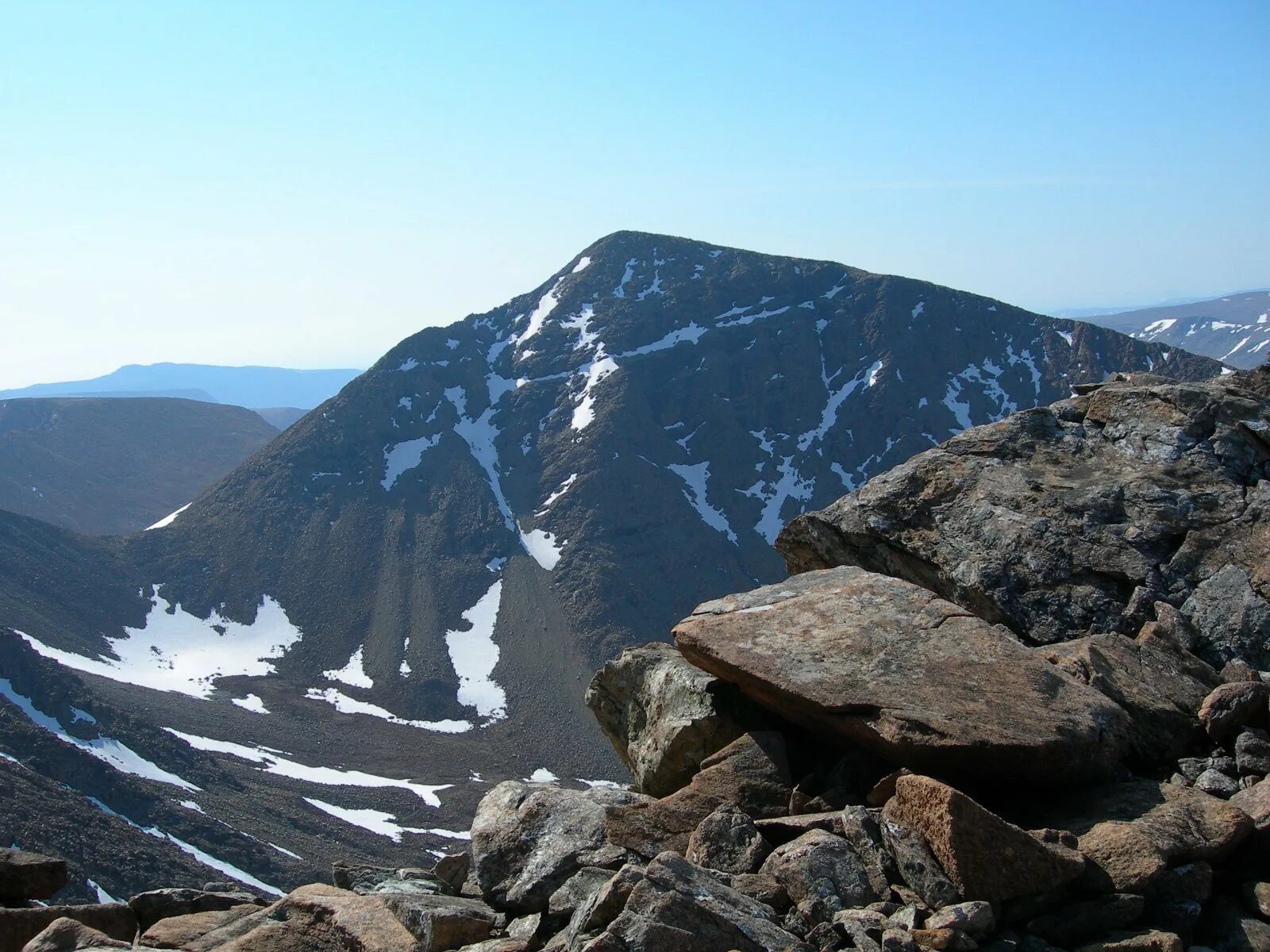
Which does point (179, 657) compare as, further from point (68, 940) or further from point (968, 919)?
point (968, 919)

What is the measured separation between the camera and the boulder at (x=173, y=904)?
11320mm

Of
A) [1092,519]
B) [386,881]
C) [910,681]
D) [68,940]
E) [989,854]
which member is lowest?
[386,881]

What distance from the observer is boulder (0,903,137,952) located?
33.5 feet

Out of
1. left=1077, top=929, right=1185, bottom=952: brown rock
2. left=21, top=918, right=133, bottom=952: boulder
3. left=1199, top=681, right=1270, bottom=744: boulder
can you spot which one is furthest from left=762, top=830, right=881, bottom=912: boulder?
left=21, top=918, right=133, bottom=952: boulder

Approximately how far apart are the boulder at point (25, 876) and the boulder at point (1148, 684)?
513 inches

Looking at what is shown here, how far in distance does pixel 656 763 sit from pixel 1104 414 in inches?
423

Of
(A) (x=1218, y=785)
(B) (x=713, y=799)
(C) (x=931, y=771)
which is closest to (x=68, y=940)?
(B) (x=713, y=799)

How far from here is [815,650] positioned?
485 inches

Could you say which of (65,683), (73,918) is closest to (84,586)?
(65,683)

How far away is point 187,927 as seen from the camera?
10.5 m

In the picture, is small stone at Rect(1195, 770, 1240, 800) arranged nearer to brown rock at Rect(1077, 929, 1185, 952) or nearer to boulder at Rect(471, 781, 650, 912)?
brown rock at Rect(1077, 929, 1185, 952)

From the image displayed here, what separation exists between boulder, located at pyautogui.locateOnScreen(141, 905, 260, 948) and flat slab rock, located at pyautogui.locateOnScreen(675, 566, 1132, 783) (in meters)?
6.47

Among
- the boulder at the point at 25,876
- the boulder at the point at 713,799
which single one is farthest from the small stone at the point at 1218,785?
the boulder at the point at 25,876

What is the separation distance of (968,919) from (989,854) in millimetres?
809
